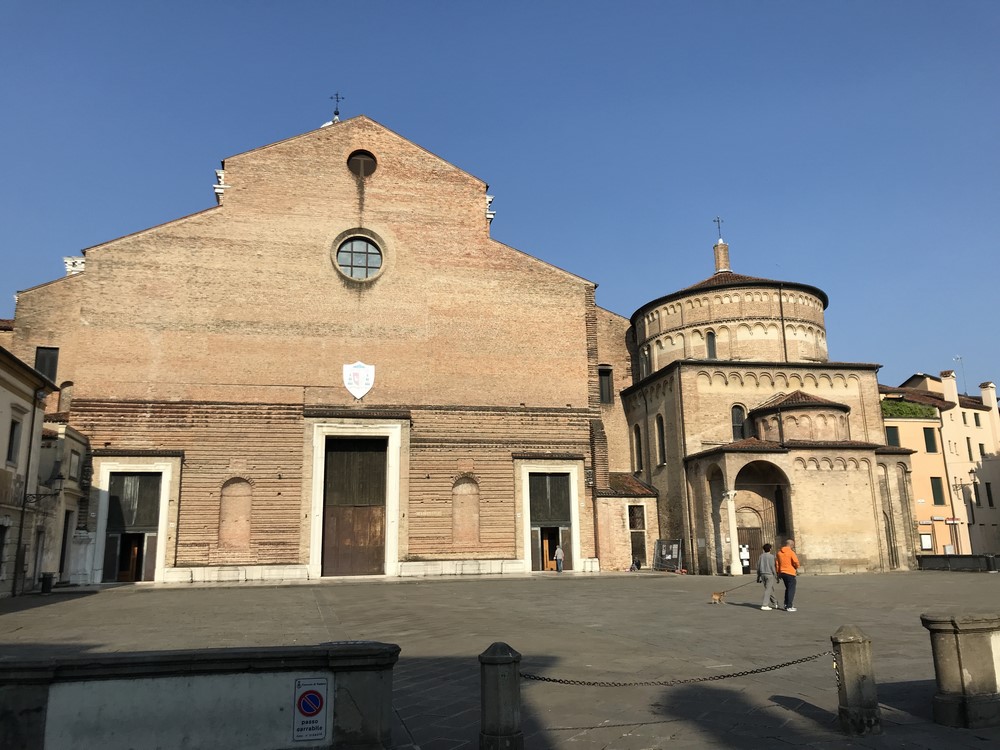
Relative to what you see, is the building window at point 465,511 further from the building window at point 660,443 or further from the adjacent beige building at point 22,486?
the adjacent beige building at point 22,486

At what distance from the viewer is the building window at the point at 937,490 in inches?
1467

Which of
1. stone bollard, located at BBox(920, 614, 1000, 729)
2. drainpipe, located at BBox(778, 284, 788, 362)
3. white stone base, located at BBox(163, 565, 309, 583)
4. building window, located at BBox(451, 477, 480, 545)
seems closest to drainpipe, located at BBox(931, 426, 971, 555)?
drainpipe, located at BBox(778, 284, 788, 362)

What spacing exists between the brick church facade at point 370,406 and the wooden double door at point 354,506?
0.07 meters

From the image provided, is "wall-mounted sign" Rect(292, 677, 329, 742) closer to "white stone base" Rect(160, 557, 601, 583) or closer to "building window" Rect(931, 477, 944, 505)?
"white stone base" Rect(160, 557, 601, 583)

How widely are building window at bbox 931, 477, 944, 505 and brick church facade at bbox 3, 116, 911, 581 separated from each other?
8.73m

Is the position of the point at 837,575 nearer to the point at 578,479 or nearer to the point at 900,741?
the point at 578,479

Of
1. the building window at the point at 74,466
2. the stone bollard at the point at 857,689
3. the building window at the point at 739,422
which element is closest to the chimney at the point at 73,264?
the building window at the point at 74,466

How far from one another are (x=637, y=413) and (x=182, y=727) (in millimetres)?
30114

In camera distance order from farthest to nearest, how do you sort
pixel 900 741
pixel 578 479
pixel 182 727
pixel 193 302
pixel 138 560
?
pixel 578 479 < pixel 193 302 < pixel 138 560 < pixel 900 741 < pixel 182 727

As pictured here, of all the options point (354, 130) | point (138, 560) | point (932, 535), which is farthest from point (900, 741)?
point (932, 535)

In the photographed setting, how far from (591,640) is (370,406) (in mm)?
16693

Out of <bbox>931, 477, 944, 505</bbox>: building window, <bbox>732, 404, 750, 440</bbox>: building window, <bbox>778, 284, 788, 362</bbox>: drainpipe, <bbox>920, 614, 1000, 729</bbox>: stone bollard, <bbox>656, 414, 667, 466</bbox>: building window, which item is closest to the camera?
<bbox>920, 614, 1000, 729</bbox>: stone bollard

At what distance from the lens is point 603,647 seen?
10008mm

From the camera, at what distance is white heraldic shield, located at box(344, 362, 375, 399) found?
85.6 ft
